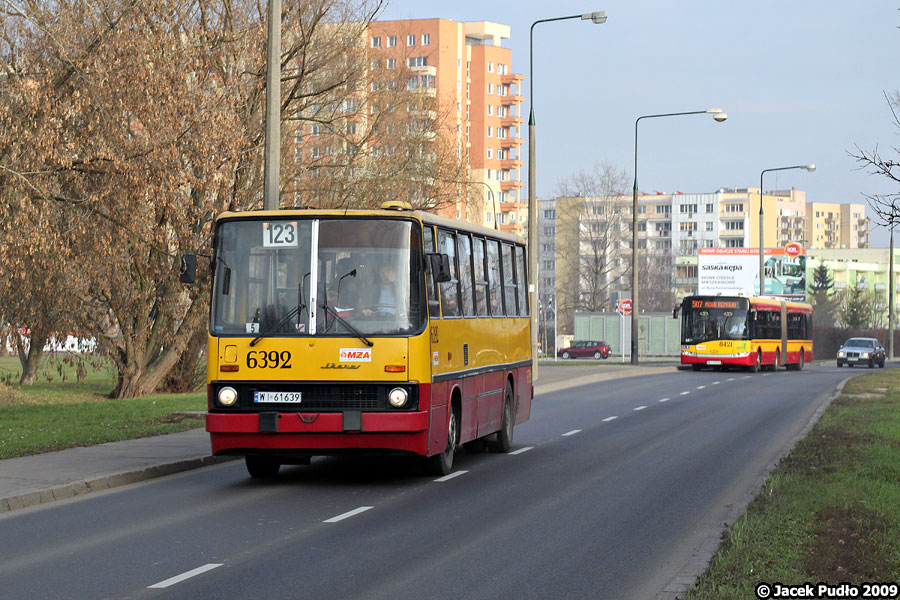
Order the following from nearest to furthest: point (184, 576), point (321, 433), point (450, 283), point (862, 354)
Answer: point (184, 576)
point (321, 433)
point (450, 283)
point (862, 354)

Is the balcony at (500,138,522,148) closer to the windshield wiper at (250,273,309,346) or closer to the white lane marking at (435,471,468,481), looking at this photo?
the white lane marking at (435,471,468,481)

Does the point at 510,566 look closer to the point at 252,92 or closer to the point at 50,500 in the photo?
the point at 50,500

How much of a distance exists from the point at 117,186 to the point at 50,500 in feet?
37.6

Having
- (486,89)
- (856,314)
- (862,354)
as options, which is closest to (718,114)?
(862,354)

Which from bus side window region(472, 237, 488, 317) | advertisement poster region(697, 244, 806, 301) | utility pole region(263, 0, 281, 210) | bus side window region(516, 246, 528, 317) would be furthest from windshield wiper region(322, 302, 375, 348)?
advertisement poster region(697, 244, 806, 301)

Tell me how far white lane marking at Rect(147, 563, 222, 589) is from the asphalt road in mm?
14

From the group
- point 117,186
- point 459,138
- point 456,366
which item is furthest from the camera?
point 459,138

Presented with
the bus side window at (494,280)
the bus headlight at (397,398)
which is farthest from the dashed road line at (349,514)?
the bus side window at (494,280)

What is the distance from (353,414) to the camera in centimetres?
1407

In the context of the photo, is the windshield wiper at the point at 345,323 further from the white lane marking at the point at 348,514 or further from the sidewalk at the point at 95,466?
the sidewalk at the point at 95,466

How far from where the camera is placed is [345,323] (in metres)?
14.3

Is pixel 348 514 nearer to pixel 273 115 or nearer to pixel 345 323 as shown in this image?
pixel 345 323

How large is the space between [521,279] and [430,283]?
18.8ft

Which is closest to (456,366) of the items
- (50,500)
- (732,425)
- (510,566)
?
(50,500)
